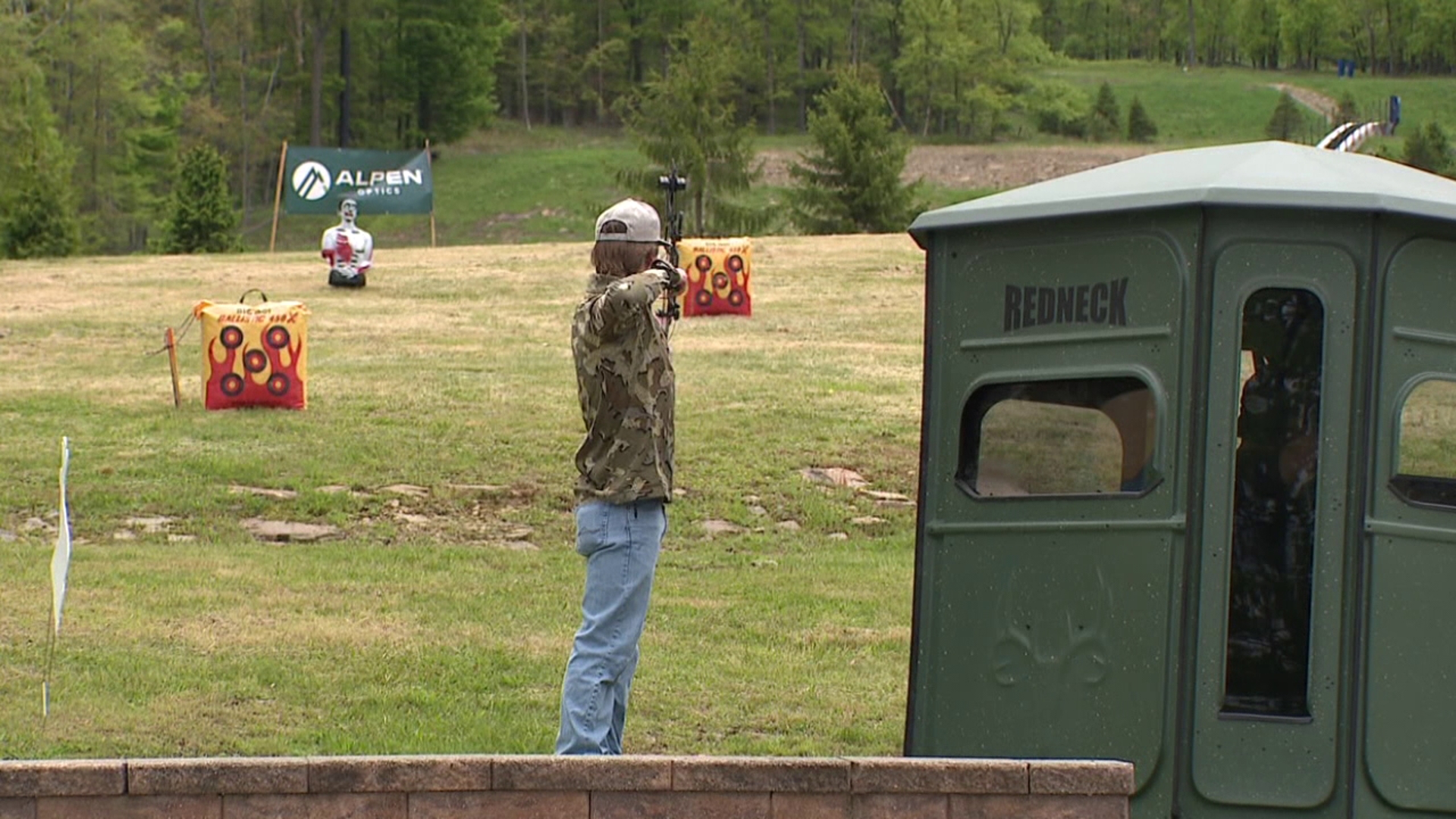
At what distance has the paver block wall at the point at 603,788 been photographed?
5.19 meters

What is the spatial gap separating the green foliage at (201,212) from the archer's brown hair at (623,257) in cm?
4200

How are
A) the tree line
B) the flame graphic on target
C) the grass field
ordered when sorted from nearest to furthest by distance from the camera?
the flame graphic on target → the grass field → the tree line

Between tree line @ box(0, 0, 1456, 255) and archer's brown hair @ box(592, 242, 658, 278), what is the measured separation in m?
44.7

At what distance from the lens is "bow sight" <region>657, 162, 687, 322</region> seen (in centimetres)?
689

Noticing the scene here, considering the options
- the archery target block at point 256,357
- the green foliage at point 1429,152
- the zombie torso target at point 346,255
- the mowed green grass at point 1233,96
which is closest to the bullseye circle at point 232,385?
the archery target block at point 256,357

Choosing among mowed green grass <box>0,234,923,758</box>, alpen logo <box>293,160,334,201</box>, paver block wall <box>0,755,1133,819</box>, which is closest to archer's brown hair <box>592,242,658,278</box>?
paver block wall <box>0,755,1133,819</box>

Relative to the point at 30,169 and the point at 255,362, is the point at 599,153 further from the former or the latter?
the point at 255,362

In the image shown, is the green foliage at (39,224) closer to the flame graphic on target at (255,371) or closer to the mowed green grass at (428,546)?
the mowed green grass at (428,546)

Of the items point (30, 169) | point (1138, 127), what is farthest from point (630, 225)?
point (1138, 127)

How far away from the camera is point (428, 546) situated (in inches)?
496

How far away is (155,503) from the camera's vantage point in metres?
13.5

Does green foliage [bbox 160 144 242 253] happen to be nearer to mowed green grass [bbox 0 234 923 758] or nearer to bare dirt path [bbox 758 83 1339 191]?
bare dirt path [bbox 758 83 1339 191]

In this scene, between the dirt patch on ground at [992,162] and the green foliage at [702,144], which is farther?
the dirt patch on ground at [992,162]

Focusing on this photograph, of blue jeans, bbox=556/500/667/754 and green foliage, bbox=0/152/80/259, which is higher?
green foliage, bbox=0/152/80/259
